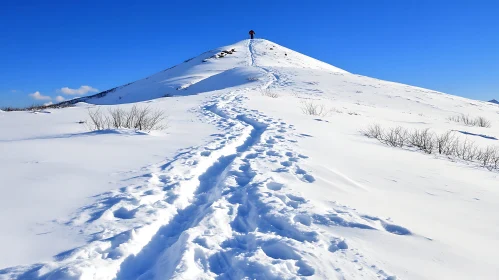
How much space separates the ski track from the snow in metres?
0.01

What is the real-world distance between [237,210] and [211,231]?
1.86ft

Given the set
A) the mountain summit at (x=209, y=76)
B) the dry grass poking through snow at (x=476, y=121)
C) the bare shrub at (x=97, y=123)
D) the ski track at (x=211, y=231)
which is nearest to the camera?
the ski track at (x=211, y=231)

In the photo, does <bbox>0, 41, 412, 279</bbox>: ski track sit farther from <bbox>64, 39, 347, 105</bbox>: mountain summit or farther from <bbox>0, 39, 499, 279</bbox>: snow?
<bbox>64, 39, 347, 105</bbox>: mountain summit

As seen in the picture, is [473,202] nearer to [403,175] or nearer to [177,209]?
[403,175]

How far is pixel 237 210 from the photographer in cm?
334

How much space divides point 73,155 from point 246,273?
4050 millimetres

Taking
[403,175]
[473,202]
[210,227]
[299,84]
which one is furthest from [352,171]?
[299,84]

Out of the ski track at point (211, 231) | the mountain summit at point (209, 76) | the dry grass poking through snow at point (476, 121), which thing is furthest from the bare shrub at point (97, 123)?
the mountain summit at point (209, 76)

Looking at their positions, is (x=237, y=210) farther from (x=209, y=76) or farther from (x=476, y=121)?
(x=209, y=76)

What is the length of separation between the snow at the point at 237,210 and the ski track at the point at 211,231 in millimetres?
13

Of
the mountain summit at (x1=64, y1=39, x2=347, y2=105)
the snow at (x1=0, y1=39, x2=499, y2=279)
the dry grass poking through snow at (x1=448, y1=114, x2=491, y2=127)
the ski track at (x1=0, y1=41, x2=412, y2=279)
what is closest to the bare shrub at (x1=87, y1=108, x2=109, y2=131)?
the snow at (x1=0, y1=39, x2=499, y2=279)

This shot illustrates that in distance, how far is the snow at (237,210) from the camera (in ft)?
7.55

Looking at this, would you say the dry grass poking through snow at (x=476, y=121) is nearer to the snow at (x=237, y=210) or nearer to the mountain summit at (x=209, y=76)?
the snow at (x=237, y=210)

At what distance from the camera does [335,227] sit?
114 inches
